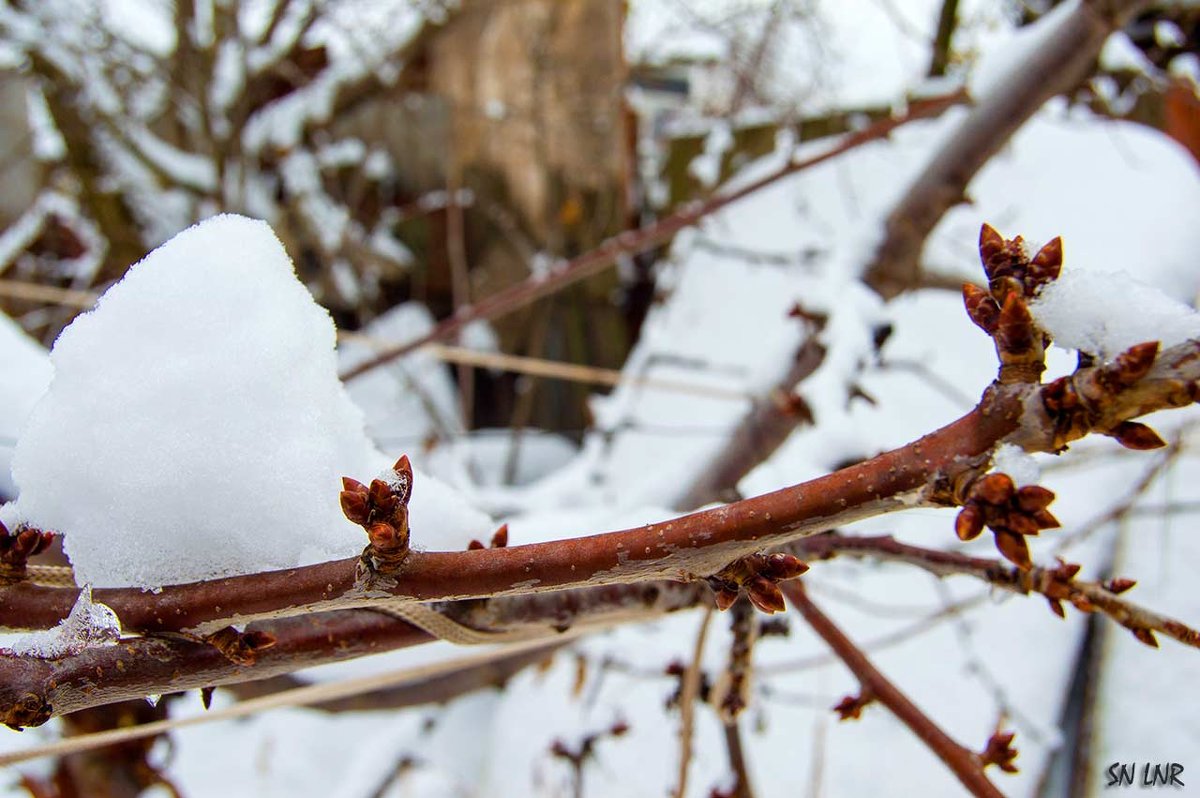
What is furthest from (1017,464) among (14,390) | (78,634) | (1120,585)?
(14,390)

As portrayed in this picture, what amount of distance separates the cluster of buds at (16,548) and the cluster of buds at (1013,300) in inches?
14.7

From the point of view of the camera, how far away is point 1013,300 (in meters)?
0.23

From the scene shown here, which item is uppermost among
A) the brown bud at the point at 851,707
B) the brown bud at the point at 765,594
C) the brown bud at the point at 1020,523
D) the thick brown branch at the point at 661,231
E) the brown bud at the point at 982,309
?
the thick brown branch at the point at 661,231

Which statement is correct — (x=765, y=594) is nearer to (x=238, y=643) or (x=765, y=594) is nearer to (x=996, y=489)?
(x=996, y=489)

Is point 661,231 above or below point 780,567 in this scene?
above

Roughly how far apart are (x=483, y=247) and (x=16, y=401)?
265 centimetres

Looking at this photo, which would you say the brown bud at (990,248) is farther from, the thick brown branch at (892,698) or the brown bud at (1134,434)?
the thick brown branch at (892,698)

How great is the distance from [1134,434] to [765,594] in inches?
5.1

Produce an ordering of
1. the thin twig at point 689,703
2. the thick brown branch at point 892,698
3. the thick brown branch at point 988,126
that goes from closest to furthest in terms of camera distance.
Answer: the thick brown branch at point 892,698
the thin twig at point 689,703
the thick brown branch at point 988,126

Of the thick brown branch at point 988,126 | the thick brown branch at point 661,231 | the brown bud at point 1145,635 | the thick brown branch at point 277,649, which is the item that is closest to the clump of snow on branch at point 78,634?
the thick brown branch at point 277,649

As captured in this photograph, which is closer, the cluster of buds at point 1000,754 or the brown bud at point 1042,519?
the brown bud at point 1042,519

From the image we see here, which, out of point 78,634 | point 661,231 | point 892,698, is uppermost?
point 661,231

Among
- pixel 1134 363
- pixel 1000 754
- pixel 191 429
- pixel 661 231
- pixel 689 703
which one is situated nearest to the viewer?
pixel 1134 363

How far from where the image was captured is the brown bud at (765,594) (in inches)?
10.2
